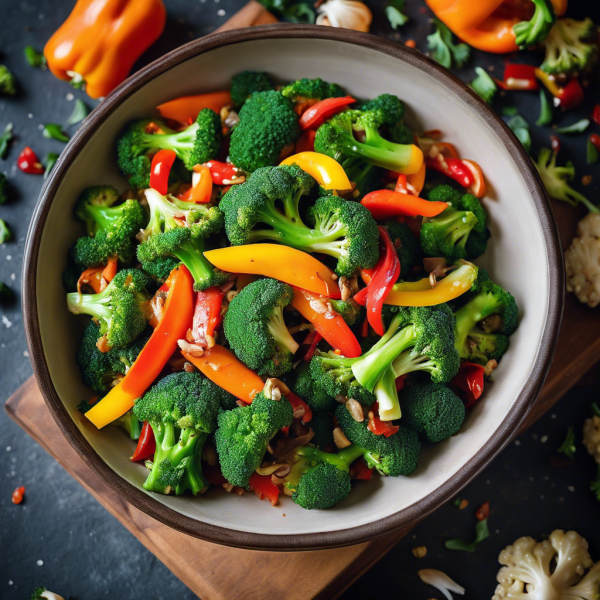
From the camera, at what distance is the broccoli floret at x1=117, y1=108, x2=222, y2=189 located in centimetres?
232

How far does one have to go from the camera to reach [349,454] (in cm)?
225

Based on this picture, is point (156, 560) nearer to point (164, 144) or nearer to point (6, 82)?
point (164, 144)

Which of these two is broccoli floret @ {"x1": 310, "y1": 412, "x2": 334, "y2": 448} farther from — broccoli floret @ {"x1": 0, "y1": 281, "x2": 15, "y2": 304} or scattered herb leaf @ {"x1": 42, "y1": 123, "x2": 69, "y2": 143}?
scattered herb leaf @ {"x1": 42, "y1": 123, "x2": 69, "y2": 143}

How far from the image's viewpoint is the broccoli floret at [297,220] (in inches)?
78.7

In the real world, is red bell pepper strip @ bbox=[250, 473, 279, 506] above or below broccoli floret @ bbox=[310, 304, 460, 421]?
below

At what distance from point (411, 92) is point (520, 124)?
898 millimetres

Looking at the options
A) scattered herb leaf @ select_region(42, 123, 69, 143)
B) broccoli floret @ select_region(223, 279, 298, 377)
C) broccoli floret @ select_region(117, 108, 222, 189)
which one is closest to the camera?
broccoli floret @ select_region(223, 279, 298, 377)

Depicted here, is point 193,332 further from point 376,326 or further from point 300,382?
point 376,326

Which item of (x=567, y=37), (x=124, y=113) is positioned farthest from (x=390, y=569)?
(x=567, y=37)

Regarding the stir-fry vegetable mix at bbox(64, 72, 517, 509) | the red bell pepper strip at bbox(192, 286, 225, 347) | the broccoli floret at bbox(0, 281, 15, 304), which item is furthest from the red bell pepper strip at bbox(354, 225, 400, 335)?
the broccoli floret at bbox(0, 281, 15, 304)

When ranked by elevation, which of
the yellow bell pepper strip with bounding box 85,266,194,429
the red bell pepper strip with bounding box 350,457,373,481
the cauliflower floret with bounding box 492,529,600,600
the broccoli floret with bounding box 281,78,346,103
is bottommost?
the cauliflower floret with bounding box 492,529,600,600

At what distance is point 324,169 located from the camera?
214cm

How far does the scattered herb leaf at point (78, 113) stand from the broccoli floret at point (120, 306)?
1.22 metres

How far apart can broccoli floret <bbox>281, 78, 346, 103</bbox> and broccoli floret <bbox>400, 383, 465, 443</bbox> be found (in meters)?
1.31
